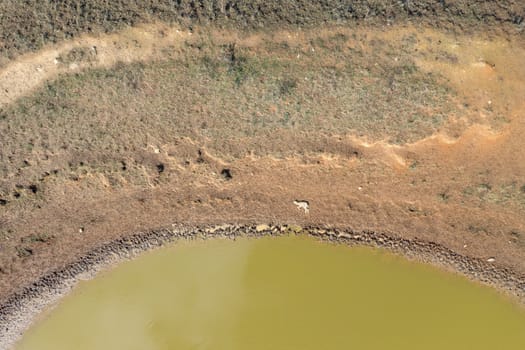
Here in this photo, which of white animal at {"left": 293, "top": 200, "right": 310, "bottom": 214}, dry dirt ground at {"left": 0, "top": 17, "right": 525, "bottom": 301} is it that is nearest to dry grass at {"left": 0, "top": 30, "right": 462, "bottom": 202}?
dry dirt ground at {"left": 0, "top": 17, "right": 525, "bottom": 301}

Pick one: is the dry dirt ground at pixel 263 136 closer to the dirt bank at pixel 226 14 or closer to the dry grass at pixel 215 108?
the dry grass at pixel 215 108

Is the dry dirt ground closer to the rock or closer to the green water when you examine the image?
the rock

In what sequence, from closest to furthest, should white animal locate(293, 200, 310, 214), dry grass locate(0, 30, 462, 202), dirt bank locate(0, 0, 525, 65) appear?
dirt bank locate(0, 0, 525, 65) → dry grass locate(0, 30, 462, 202) → white animal locate(293, 200, 310, 214)

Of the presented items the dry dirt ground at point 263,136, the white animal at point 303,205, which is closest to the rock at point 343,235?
the dry dirt ground at point 263,136

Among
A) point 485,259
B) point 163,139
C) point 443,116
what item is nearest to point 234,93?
point 163,139

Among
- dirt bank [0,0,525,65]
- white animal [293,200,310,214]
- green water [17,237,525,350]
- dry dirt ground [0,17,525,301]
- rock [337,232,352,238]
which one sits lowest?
green water [17,237,525,350]

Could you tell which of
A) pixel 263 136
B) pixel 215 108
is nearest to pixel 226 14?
pixel 215 108
